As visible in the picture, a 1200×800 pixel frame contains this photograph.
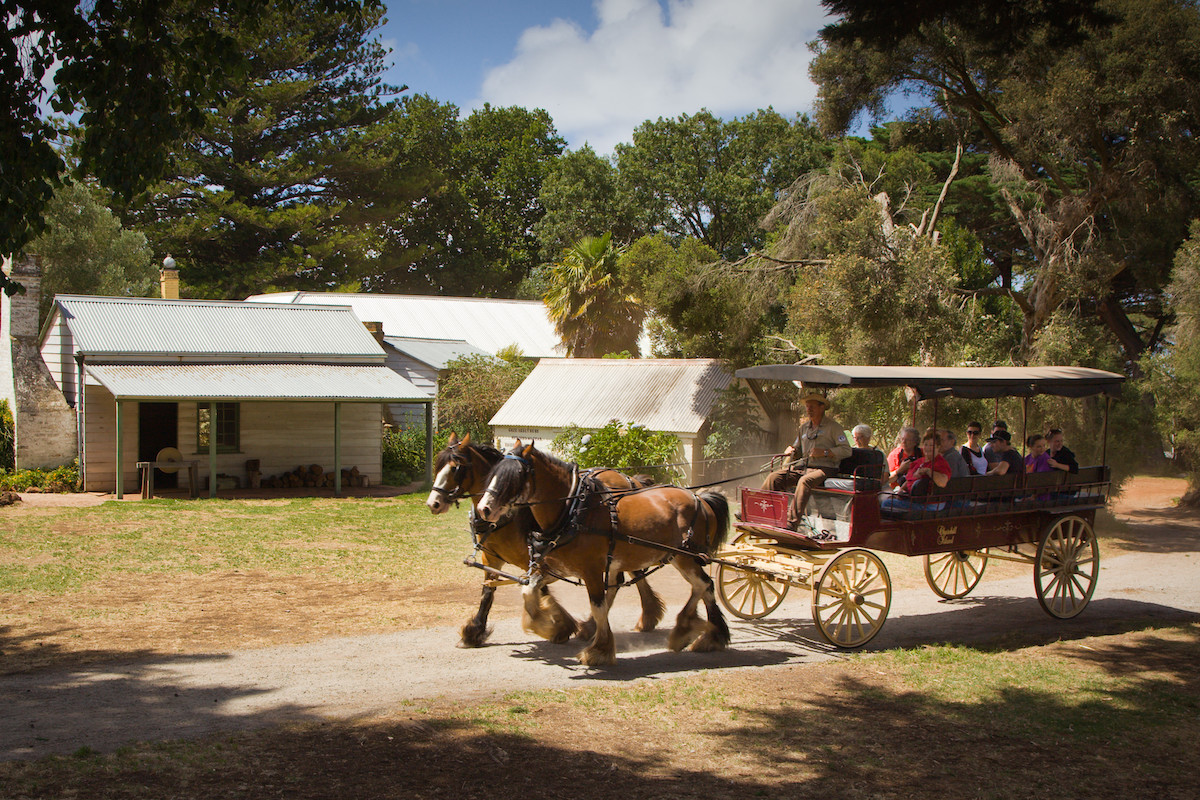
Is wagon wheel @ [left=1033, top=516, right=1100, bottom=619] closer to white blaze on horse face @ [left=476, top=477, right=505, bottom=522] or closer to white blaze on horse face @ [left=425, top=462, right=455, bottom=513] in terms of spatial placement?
white blaze on horse face @ [left=476, top=477, right=505, bottom=522]

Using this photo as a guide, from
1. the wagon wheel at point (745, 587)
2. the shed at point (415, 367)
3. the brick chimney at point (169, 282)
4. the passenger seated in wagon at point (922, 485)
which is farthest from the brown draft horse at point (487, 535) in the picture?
the brick chimney at point (169, 282)

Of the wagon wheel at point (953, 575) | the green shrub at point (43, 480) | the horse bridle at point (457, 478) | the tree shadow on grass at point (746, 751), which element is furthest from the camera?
the green shrub at point (43, 480)

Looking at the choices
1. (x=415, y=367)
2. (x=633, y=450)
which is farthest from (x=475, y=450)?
(x=415, y=367)

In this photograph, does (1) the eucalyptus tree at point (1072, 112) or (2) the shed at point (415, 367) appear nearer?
(1) the eucalyptus tree at point (1072, 112)

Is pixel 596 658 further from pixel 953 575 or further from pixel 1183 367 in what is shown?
pixel 1183 367

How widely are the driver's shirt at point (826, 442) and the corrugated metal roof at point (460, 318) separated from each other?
24740mm

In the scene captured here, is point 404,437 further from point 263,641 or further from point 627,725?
point 627,725

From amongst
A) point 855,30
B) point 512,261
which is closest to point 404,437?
point 855,30

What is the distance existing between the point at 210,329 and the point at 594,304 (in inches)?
460

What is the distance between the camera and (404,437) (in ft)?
86.6

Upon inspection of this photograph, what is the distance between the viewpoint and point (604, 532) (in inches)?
334

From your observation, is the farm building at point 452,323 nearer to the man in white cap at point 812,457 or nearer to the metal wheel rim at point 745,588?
the metal wheel rim at point 745,588

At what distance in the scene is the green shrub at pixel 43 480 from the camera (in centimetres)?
2061

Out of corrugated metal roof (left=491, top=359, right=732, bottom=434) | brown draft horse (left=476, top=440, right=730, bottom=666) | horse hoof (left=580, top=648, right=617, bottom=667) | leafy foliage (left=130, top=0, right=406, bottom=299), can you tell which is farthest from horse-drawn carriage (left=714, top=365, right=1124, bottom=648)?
leafy foliage (left=130, top=0, right=406, bottom=299)
